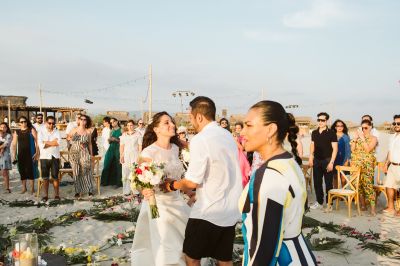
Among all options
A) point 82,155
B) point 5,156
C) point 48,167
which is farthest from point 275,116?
point 5,156

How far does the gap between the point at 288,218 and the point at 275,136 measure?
461 millimetres

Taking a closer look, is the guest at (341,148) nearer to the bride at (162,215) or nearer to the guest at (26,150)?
the bride at (162,215)

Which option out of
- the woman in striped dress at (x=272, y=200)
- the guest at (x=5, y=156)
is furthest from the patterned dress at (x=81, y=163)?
the woman in striped dress at (x=272, y=200)

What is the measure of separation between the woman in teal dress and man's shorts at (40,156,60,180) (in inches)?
90.7

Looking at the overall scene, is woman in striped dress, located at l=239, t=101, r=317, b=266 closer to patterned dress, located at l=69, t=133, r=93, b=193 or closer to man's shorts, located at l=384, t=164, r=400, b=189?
man's shorts, located at l=384, t=164, r=400, b=189

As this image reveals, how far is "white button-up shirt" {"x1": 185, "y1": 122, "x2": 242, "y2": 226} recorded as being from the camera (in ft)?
10.8

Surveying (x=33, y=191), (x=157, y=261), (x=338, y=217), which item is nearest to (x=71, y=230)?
(x=157, y=261)

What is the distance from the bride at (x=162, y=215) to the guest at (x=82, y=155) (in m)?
5.62

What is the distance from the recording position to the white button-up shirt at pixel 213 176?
10.8ft

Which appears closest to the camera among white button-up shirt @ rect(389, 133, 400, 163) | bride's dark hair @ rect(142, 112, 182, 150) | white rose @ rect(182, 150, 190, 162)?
bride's dark hair @ rect(142, 112, 182, 150)

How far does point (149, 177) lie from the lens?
3.85 meters

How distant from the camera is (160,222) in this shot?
4113 millimetres

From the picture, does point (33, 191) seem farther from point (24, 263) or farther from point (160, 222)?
point (24, 263)

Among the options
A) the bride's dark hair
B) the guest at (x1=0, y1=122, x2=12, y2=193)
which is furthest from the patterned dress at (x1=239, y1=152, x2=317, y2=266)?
the guest at (x1=0, y1=122, x2=12, y2=193)
